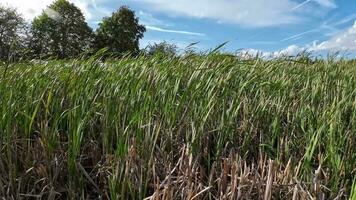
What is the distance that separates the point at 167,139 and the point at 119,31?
4221cm

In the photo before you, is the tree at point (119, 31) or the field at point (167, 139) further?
the tree at point (119, 31)

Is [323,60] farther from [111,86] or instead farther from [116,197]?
[116,197]

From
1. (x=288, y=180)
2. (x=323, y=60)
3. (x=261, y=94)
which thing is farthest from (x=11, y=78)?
(x=323, y=60)

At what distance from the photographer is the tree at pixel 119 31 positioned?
142ft

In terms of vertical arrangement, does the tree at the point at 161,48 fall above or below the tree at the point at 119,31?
below

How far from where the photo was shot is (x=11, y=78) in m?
2.94

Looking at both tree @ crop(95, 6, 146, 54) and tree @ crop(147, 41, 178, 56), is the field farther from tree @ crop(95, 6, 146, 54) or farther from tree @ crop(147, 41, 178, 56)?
tree @ crop(95, 6, 146, 54)

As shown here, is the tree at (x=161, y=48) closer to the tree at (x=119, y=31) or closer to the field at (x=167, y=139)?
the field at (x=167, y=139)

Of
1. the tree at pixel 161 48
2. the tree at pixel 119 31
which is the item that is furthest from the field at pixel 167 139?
the tree at pixel 119 31

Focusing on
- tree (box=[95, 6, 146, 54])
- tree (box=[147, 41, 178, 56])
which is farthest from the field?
tree (box=[95, 6, 146, 54])

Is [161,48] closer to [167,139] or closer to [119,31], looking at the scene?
[167,139]

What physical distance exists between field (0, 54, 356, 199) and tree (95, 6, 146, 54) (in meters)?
40.2

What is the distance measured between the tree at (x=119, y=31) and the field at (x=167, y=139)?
40.2 m

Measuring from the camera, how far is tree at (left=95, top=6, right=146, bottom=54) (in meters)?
43.2
